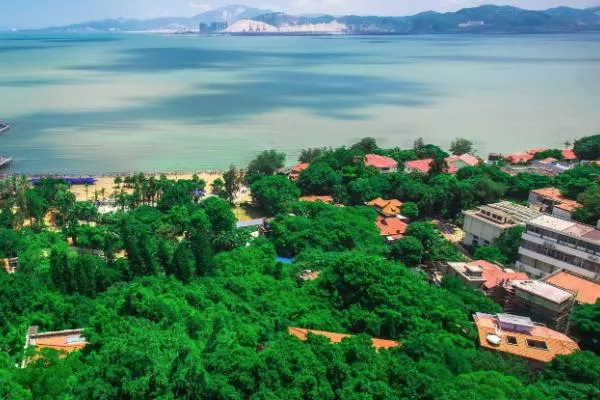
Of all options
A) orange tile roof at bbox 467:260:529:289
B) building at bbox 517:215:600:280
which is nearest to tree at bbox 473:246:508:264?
building at bbox 517:215:600:280

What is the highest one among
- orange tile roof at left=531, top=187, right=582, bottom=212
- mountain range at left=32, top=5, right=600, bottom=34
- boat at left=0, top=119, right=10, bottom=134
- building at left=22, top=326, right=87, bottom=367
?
mountain range at left=32, top=5, right=600, bottom=34

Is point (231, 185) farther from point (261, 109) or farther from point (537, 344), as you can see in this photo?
point (261, 109)

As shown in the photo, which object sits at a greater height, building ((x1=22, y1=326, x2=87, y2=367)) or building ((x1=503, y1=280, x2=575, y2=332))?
building ((x1=22, y1=326, x2=87, y2=367))

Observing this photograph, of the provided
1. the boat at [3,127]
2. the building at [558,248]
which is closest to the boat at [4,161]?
the boat at [3,127]

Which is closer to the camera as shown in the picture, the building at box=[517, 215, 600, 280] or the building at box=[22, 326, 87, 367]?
the building at box=[22, 326, 87, 367]

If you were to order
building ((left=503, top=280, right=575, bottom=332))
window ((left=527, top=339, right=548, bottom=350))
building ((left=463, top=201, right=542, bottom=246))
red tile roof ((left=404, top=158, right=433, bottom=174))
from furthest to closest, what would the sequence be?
red tile roof ((left=404, top=158, right=433, bottom=174)) < building ((left=463, top=201, right=542, bottom=246)) < building ((left=503, top=280, right=575, bottom=332)) < window ((left=527, top=339, right=548, bottom=350))

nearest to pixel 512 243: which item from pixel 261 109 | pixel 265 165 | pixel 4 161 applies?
pixel 265 165

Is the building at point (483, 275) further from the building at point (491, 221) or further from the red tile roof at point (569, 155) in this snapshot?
the red tile roof at point (569, 155)

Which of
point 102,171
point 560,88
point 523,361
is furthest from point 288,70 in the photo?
point 523,361

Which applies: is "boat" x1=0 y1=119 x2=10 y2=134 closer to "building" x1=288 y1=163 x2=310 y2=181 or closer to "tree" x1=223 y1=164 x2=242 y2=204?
"tree" x1=223 y1=164 x2=242 y2=204
